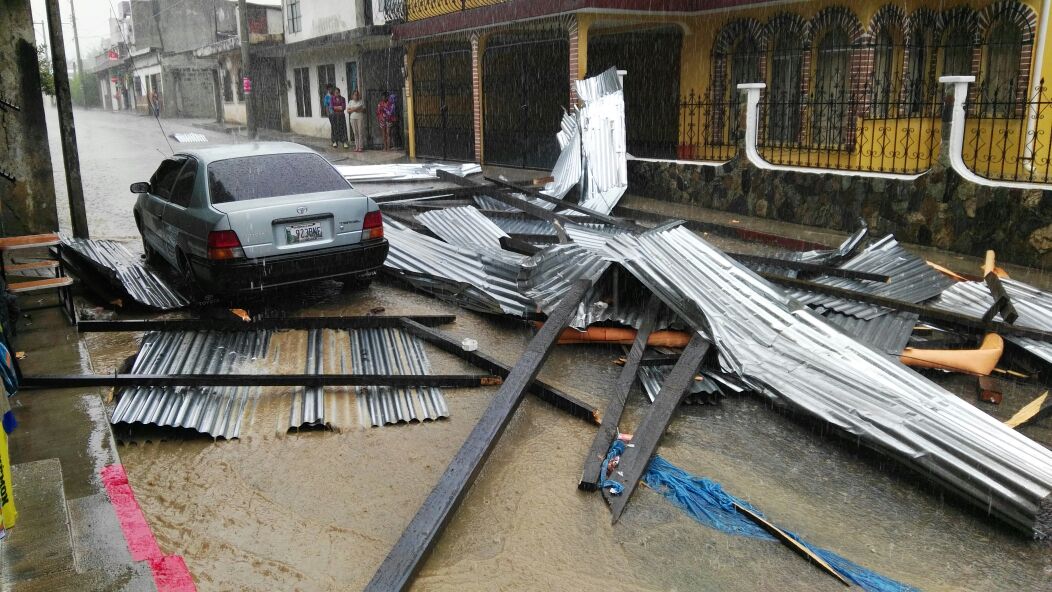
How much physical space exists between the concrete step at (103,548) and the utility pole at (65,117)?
788 cm

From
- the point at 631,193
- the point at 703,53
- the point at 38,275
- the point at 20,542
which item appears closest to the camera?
the point at 20,542

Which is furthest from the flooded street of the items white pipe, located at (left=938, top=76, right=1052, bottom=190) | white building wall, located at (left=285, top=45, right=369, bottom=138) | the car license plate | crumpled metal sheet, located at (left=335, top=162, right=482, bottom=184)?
white building wall, located at (left=285, top=45, right=369, bottom=138)

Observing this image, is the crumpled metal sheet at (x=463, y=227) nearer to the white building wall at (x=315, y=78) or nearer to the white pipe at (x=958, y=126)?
the white pipe at (x=958, y=126)

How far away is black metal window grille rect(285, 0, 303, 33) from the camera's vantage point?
3034 cm

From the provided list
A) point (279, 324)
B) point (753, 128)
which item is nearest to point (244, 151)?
point (279, 324)

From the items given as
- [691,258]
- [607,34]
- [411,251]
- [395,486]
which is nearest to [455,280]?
[411,251]

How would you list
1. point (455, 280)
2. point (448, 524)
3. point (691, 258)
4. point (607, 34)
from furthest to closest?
point (607, 34) < point (455, 280) < point (691, 258) < point (448, 524)

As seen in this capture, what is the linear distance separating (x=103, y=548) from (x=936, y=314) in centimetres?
660

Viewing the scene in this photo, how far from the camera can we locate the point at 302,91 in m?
32.3

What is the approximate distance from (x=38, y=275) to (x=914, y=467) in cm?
930

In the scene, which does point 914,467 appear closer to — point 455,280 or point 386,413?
point 386,413

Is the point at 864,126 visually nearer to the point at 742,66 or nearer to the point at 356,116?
the point at 742,66

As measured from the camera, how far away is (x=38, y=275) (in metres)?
9.18

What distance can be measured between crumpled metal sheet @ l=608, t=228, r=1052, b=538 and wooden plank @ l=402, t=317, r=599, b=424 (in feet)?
3.86
